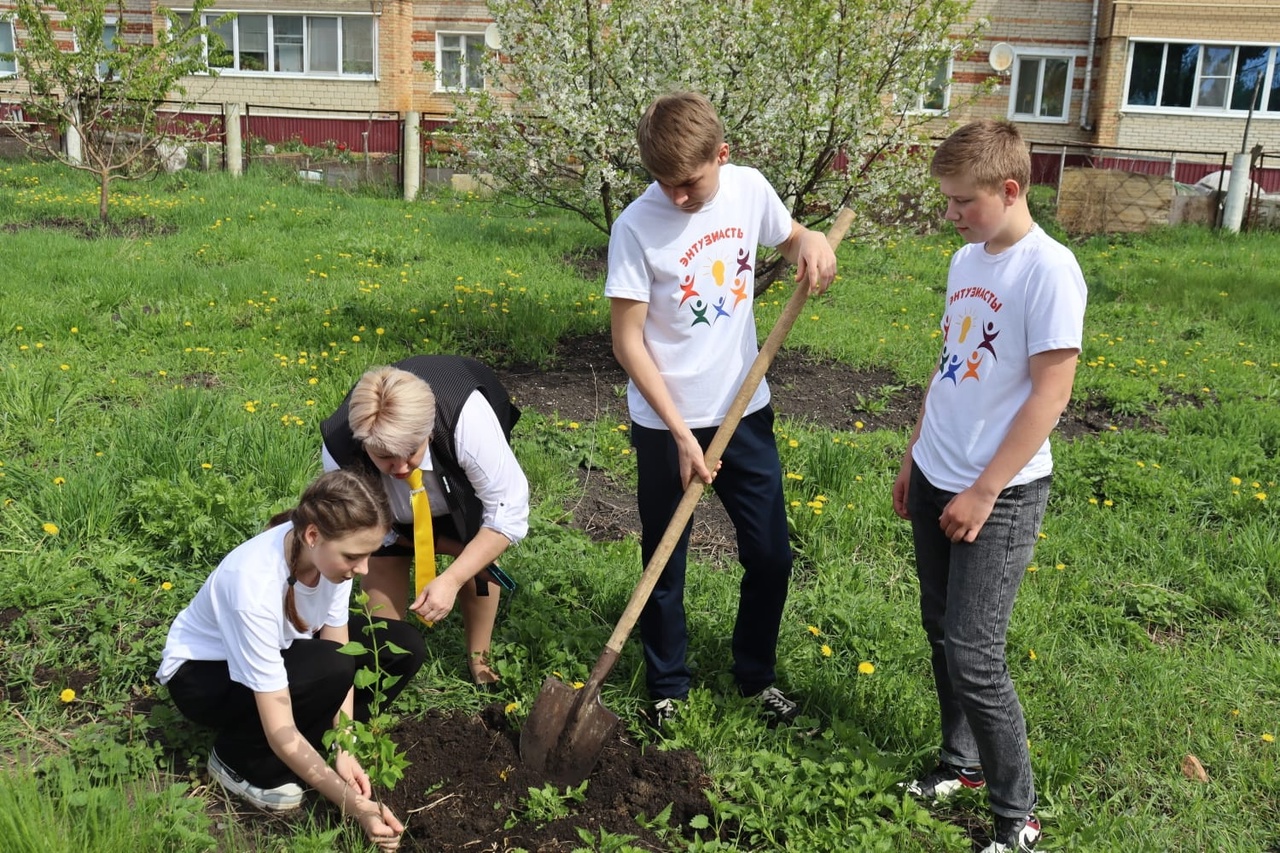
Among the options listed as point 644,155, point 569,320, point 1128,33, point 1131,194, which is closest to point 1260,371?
point 569,320

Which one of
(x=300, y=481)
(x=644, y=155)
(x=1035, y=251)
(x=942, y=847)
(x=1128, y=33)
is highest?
(x=1128, y=33)

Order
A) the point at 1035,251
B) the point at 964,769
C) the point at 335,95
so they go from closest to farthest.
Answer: the point at 1035,251 < the point at 964,769 < the point at 335,95

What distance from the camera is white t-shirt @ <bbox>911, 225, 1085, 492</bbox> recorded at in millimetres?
2145

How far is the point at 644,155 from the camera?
2.55 m

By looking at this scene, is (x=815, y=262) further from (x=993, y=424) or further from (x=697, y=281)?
(x=993, y=424)

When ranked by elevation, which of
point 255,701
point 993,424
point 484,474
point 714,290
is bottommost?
point 255,701

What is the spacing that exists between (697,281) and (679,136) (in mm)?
382

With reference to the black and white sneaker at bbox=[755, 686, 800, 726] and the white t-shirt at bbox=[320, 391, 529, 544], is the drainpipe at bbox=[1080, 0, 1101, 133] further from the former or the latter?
the white t-shirt at bbox=[320, 391, 529, 544]

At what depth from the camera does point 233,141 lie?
15.5 m

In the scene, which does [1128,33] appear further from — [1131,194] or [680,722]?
[680,722]

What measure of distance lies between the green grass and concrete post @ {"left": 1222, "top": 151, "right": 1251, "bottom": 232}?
7.13 meters

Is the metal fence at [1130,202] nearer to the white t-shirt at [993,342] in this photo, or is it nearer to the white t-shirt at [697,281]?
the white t-shirt at [697,281]

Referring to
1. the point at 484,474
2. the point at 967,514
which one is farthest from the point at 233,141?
the point at 967,514

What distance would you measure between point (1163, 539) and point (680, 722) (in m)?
2.41
